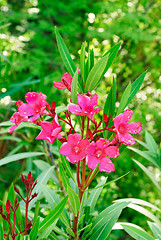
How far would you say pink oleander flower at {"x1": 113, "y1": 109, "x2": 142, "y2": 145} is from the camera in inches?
25.7

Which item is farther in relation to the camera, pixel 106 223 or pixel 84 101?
pixel 106 223

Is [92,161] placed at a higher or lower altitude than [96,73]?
lower

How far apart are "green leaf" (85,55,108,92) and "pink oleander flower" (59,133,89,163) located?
212mm

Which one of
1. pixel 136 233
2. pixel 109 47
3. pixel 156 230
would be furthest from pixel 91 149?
pixel 109 47

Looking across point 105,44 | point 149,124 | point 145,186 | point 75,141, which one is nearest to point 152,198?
point 145,186

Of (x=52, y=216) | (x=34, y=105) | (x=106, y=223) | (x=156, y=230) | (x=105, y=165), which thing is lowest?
(x=156, y=230)

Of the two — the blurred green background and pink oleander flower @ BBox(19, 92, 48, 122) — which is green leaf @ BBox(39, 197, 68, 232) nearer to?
pink oleander flower @ BBox(19, 92, 48, 122)

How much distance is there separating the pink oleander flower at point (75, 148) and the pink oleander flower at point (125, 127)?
0.30 feet

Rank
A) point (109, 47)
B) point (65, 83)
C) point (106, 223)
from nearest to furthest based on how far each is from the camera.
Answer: point (65, 83)
point (106, 223)
point (109, 47)

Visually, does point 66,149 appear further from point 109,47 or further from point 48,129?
point 109,47

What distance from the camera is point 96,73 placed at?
76 centimetres

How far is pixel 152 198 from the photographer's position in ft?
8.68

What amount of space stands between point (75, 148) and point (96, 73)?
0.82 ft

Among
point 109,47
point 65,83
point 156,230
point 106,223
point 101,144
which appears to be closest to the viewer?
point 101,144
